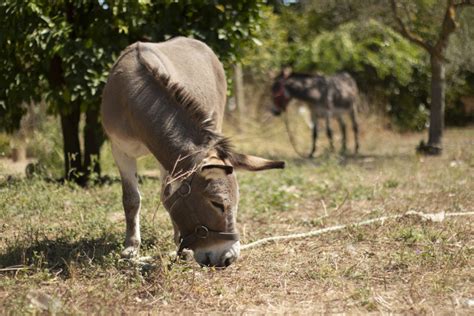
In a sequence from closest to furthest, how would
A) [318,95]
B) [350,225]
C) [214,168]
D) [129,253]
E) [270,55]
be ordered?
1. [214,168]
2. [129,253]
3. [350,225]
4. [318,95]
5. [270,55]

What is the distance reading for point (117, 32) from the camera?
279 inches

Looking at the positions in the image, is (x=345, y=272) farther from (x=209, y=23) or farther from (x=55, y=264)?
(x=209, y=23)

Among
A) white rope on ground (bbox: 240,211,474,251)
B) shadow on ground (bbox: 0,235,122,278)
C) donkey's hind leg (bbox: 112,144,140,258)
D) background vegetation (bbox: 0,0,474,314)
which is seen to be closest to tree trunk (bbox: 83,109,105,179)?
background vegetation (bbox: 0,0,474,314)

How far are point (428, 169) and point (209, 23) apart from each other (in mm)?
3893

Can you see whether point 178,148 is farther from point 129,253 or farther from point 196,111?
point 129,253

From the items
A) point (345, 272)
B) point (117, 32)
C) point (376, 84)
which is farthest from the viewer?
point (376, 84)

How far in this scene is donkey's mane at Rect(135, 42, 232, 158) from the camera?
3.80 metres

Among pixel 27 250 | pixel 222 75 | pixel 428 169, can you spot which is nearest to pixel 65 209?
pixel 27 250

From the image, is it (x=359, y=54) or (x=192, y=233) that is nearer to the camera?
(x=192, y=233)

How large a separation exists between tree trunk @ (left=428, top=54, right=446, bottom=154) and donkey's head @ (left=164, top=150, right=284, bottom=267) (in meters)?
7.89

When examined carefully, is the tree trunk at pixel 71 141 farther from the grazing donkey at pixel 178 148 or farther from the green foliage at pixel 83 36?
the grazing donkey at pixel 178 148

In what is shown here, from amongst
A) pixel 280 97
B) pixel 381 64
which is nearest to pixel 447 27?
pixel 280 97

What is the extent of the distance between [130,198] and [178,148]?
1.01 meters

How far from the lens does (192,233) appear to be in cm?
377
